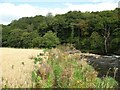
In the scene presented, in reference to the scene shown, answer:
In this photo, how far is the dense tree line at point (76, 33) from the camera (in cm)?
6969

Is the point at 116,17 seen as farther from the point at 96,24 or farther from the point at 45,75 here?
the point at 45,75

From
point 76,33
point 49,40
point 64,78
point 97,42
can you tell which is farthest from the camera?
point 76,33

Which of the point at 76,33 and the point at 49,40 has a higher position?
the point at 76,33

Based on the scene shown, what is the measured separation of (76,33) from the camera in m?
79.1

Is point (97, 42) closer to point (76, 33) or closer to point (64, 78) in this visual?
point (76, 33)

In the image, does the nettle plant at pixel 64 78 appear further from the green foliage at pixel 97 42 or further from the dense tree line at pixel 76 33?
the green foliage at pixel 97 42

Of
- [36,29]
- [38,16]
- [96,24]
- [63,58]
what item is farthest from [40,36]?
[63,58]

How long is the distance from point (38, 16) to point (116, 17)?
113 ft

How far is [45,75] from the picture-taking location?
968 centimetres

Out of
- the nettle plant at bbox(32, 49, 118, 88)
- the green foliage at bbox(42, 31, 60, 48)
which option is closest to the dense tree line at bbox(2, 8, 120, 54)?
the green foliage at bbox(42, 31, 60, 48)

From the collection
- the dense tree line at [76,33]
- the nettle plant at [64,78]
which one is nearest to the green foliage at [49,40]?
Answer: the dense tree line at [76,33]

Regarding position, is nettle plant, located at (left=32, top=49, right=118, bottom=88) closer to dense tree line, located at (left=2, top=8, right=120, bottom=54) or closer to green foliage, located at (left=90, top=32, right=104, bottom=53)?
dense tree line, located at (left=2, top=8, right=120, bottom=54)

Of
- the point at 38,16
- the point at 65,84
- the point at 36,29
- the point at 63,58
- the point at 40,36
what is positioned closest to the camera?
the point at 65,84

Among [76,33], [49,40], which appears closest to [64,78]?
[49,40]
